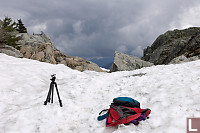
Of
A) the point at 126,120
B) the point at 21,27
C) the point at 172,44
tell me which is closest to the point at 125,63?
→ the point at 126,120

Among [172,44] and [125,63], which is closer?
[125,63]

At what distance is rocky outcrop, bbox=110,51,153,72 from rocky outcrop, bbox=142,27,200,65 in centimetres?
→ 805

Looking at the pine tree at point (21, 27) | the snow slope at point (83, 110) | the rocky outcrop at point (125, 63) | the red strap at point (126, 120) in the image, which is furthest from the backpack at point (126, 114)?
the pine tree at point (21, 27)

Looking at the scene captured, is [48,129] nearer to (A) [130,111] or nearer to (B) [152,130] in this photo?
(A) [130,111]

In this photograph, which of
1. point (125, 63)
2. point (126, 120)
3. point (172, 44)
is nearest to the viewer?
point (126, 120)

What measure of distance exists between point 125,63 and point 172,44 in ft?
61.2

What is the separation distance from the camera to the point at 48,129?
4.31 m

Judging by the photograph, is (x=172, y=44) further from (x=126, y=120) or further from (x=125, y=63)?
(x=126, y=120)

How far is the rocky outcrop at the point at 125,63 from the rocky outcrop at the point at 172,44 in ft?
26.4

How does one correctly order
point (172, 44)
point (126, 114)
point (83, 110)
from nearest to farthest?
1. point (126, 114)
2. point (83, 110)
3. point (172, 44)

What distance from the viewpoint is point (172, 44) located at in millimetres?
28562

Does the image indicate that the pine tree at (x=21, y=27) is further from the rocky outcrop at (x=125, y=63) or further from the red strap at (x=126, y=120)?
the red strap at (x=126, y=120)

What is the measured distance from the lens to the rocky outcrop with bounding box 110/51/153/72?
695 inches

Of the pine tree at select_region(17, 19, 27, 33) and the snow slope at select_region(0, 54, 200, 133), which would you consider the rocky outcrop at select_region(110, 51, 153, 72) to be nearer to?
the snow slope at select_region(0, 54, 200, 133)
